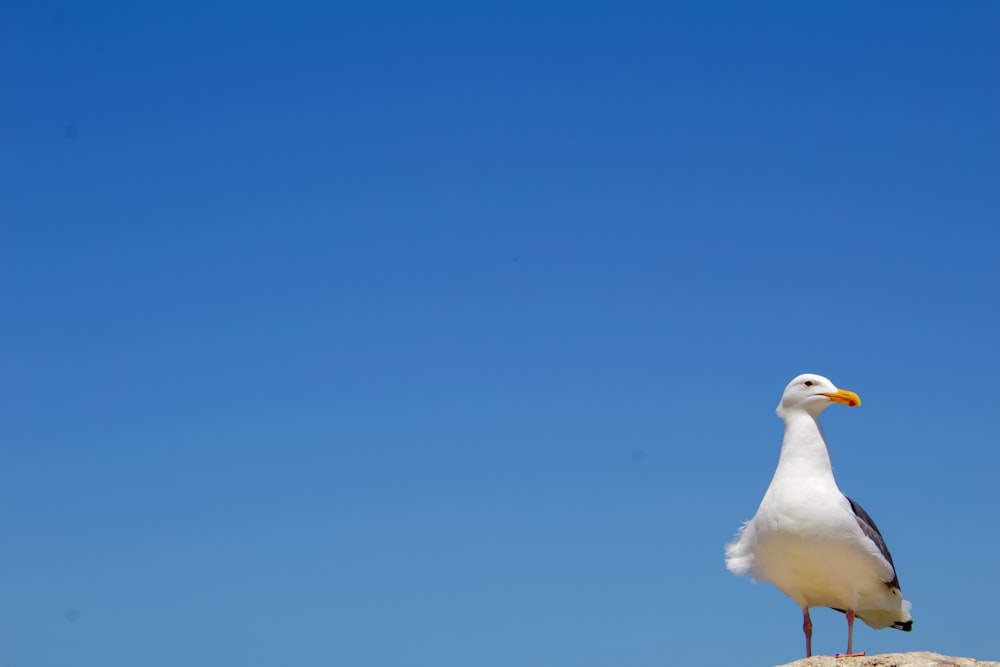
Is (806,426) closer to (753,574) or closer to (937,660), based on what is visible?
(753,574)

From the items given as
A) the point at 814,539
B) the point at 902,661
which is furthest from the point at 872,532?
the point at 902,661

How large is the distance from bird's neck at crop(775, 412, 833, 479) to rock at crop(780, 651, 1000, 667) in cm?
336

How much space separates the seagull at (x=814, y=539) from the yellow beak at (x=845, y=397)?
16mm

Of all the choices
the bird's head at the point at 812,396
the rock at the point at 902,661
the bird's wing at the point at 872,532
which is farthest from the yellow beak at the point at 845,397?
the rock at the point at 902,661

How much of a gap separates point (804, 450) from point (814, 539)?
5.20 feet

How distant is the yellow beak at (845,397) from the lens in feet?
63.8

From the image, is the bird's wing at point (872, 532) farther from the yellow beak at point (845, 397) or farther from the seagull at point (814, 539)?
the yellow beak at point (845, 397)

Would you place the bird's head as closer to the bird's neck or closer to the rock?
the bird's neck

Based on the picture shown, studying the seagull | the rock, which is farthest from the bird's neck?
the rock

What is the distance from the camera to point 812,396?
1970 cm

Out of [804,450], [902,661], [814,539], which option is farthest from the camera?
[804,450]

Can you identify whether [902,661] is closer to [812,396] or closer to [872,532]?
[872,532]

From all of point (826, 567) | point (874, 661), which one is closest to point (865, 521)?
point (826, 567)

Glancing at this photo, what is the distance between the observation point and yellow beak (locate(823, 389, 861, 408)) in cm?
1945
